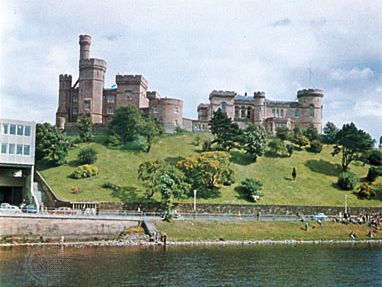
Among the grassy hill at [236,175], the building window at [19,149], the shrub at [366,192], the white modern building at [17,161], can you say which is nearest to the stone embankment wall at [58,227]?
the white modern building at [17,161]

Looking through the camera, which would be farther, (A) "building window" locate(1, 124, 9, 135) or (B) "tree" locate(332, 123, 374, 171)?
(B) "tree" locate(332, 123, 374, 171)

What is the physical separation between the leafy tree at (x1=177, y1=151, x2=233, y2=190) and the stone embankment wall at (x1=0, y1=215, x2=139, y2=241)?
19.8 metres

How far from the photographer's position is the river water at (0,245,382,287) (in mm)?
33781

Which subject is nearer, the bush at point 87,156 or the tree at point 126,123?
the bush at point 87,156

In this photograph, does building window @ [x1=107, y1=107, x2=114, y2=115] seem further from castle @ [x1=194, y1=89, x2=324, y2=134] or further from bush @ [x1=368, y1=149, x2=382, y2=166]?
bush @ [x1=368, y1=149, x2=382, y2=166]

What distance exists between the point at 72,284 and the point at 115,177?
49522mm

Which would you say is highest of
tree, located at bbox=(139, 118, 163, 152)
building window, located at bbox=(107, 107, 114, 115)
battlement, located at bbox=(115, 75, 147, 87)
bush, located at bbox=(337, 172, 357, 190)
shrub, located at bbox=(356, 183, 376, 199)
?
battlement, located at bbox=(115, 75, 147, 87)

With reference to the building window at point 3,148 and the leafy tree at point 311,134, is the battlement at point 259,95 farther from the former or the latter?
the building window at point 3,148

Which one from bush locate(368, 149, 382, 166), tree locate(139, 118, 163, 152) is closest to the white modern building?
tree locate(139, 118, 163, 152)

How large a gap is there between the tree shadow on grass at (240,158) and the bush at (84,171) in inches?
912

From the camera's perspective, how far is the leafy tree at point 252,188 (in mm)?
77500

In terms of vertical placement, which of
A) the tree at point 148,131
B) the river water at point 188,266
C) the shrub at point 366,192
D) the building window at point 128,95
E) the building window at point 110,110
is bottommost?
the river water at point 188,266

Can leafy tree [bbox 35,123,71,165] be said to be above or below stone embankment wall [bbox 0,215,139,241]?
above

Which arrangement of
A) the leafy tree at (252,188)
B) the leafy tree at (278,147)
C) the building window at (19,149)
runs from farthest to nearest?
1. the leafy tree at (278,147)
2. the leafy tree at (252,188)
3. the building window at (19,149)
